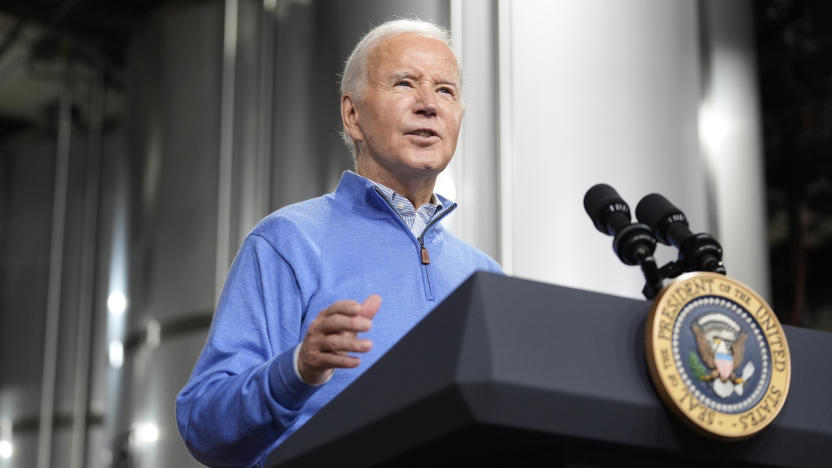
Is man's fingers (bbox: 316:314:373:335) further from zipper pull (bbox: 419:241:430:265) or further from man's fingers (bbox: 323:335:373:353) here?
zipper pull (bbox: 419:241:430:265)

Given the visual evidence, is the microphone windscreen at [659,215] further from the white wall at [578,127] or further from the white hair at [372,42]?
the white wall at [578,127]

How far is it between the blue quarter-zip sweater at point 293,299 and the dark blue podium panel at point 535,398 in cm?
26

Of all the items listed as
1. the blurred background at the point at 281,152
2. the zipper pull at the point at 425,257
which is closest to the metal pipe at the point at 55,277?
the blurred background at the point at 281,152

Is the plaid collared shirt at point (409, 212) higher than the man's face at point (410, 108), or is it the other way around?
the man's face at point (410, 108)

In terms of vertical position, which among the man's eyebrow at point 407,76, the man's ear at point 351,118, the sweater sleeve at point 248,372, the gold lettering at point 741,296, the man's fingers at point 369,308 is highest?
the man's eyebrow at point 407,76

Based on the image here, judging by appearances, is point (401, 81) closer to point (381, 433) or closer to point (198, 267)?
point (381, 433)

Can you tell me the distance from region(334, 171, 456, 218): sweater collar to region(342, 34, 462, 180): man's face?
0.18 feet

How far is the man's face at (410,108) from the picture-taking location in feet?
5.42

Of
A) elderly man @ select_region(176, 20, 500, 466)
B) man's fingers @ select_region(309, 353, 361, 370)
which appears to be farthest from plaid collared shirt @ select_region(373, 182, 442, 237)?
man's fingers @ select_region(309, 353, 361, 370)

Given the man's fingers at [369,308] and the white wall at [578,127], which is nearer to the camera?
the man's fingers at [369,308]

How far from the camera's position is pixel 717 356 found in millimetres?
898

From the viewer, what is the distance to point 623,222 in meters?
1.12

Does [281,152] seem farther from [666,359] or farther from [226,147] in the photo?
[666,359]

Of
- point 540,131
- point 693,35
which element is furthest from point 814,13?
point 540,131
